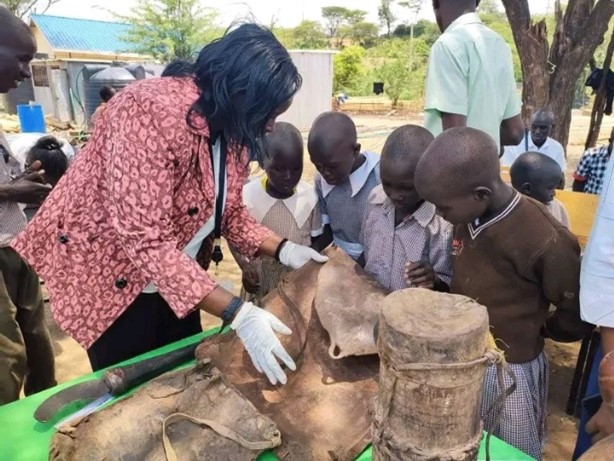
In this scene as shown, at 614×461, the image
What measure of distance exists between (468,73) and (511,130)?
45 cm

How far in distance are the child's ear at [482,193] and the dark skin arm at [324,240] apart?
39.5 inches

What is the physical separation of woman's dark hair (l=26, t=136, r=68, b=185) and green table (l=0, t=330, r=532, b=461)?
1871 mm

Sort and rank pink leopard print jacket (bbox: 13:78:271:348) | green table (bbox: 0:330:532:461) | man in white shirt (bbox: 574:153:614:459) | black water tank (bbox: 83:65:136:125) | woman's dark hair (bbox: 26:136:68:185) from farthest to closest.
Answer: black water tank (bbox: 83:65:136:125) → woman's dark hair (bbox: 26:136:68:185) → pink leopard print jacket (bbox: 13:78:271:348) → green table (bbox: 0:330:532:461) → man in white shirt (bbox: 574:153:614:459)

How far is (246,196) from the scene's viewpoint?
94.8 inches

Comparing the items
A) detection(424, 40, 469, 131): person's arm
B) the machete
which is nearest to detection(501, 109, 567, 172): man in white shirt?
detection(424, 40, 469, 131): person's arm

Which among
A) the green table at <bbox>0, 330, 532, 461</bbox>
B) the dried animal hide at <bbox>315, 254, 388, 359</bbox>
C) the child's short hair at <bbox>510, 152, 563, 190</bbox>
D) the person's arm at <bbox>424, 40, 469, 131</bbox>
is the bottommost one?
the green table at <bbox>0, 330, 532, 461</bbox>

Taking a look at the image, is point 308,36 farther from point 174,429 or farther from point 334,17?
point 174,429

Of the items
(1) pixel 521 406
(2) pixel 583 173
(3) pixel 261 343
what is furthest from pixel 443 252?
(2) pixel 583 173

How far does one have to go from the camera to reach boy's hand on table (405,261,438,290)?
5.32 ft

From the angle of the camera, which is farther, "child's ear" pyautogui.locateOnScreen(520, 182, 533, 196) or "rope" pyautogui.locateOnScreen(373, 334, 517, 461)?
"child's ear" pyautogui.locateOnScreen(520, 182, 533, 196)

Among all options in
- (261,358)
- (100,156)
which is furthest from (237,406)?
(100,156)

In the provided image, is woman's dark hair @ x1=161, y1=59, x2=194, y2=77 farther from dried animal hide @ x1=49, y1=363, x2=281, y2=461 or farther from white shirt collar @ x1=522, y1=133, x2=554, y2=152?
white shirt collar @ x1=522, y1=133, x2=554, y2=152

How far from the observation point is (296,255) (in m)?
1.80

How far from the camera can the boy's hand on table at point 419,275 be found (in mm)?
1623
